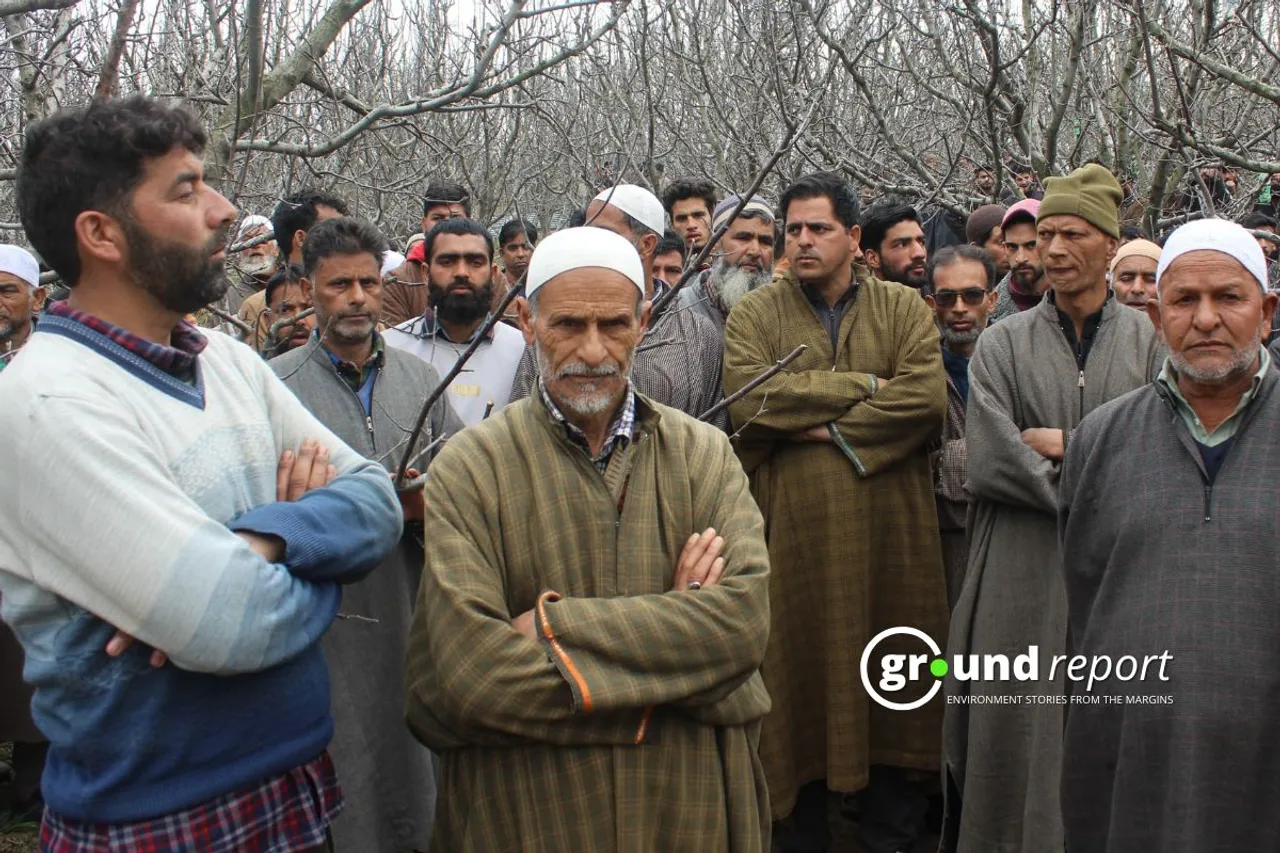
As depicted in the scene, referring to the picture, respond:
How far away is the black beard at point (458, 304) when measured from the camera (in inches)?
186

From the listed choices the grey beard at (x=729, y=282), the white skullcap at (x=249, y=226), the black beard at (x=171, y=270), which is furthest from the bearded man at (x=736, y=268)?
the black beard at (x=171, y=270)

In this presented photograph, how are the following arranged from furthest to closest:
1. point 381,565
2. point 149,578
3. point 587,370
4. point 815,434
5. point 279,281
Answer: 1. point 279,281
2. point 815,434
3. point 381,565
4. point 587,370
5. point 149,578

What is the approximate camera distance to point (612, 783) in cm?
244

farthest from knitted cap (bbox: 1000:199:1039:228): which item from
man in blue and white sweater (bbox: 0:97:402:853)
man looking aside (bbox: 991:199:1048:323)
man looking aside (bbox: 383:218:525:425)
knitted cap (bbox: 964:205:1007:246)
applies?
man in blue and white sweater (bbox: 0:97:402:853)

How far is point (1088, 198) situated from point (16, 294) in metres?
4.13

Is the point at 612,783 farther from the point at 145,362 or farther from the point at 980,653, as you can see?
the point at 980,653

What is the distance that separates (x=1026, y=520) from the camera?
12.7 ft

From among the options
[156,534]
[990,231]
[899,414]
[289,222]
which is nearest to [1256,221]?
[990,231]

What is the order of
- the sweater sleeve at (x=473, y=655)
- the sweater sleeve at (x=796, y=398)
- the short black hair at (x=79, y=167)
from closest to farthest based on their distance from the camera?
the short black hair at (x=79, y=167), the sweater sleeve at (x=473, y=655), the sweater sleeve at (x=796, y=398)

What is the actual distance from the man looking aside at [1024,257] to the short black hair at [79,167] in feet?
12.9

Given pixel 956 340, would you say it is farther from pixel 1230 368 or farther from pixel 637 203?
pixel 1230 368

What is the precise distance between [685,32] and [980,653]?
380 inches

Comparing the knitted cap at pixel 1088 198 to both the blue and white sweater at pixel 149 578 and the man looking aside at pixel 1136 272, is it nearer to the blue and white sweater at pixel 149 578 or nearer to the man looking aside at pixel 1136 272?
the man looking aside at pixel 1136 272

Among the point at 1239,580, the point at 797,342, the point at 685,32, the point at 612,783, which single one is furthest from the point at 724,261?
the point at 685,32
